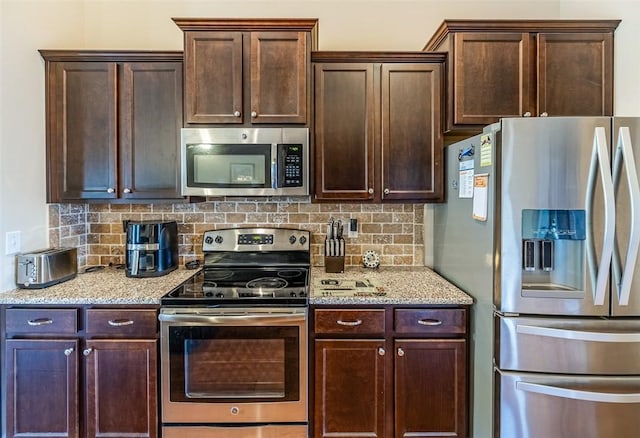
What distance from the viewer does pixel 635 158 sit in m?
1.66

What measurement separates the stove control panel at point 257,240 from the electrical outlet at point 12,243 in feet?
3.38

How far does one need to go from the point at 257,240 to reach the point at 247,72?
43.3 inches

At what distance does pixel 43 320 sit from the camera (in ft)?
6.42

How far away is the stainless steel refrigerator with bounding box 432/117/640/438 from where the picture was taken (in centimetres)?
163

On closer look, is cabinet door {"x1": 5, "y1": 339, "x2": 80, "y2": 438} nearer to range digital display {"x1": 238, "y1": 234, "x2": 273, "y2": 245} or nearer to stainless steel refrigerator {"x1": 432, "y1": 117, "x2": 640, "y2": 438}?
range digital display {"x1": 238, "y1": 234, "x2": 273, "y2": 245}

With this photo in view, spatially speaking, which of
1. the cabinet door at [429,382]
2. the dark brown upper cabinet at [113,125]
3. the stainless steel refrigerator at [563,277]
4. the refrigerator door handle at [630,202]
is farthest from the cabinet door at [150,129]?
the refrigerator door handle at [630,202]

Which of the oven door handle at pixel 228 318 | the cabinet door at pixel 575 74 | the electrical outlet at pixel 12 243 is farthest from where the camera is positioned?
the cabinet door at pixel 575 74

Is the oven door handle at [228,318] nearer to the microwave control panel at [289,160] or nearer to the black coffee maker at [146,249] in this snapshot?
the black coffee maker at [146,249]

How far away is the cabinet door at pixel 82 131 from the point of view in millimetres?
2338

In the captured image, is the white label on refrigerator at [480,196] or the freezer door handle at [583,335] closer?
the freezer door handle at [583,335]

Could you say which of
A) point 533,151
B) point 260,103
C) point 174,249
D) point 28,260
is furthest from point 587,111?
point 28,260

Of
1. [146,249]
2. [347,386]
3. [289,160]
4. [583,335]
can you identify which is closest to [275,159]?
[289,160]

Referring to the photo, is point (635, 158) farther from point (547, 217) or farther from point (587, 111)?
point (587, 111)

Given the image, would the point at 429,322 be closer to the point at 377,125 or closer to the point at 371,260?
the point at 371,260
